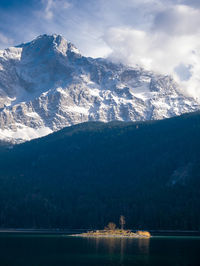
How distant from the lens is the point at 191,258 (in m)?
116

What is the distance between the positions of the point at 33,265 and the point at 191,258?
37018mm

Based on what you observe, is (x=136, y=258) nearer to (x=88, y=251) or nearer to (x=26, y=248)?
(x=88, y=251)

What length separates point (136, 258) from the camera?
384 feet

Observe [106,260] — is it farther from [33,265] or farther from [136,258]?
[33,265]

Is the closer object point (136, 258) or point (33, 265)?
point (33, 265)

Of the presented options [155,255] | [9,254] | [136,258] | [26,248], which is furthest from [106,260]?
[26,248]

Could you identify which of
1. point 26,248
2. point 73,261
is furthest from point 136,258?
point 26,248

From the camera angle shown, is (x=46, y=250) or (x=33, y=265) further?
(x=46, y=250)

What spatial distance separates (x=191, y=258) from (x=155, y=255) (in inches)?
428

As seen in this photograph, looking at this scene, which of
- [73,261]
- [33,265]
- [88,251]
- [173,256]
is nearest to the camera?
[33,265]

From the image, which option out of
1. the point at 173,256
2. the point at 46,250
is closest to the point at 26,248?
the point at 46,250

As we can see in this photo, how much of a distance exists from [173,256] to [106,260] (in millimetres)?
17776

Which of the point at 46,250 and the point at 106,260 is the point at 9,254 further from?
the point at 106,260

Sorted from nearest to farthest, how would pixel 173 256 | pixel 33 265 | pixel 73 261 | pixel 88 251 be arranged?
pixel 33 265 → pixel 73 261 → pixel 173 256 → pixel 88 251
